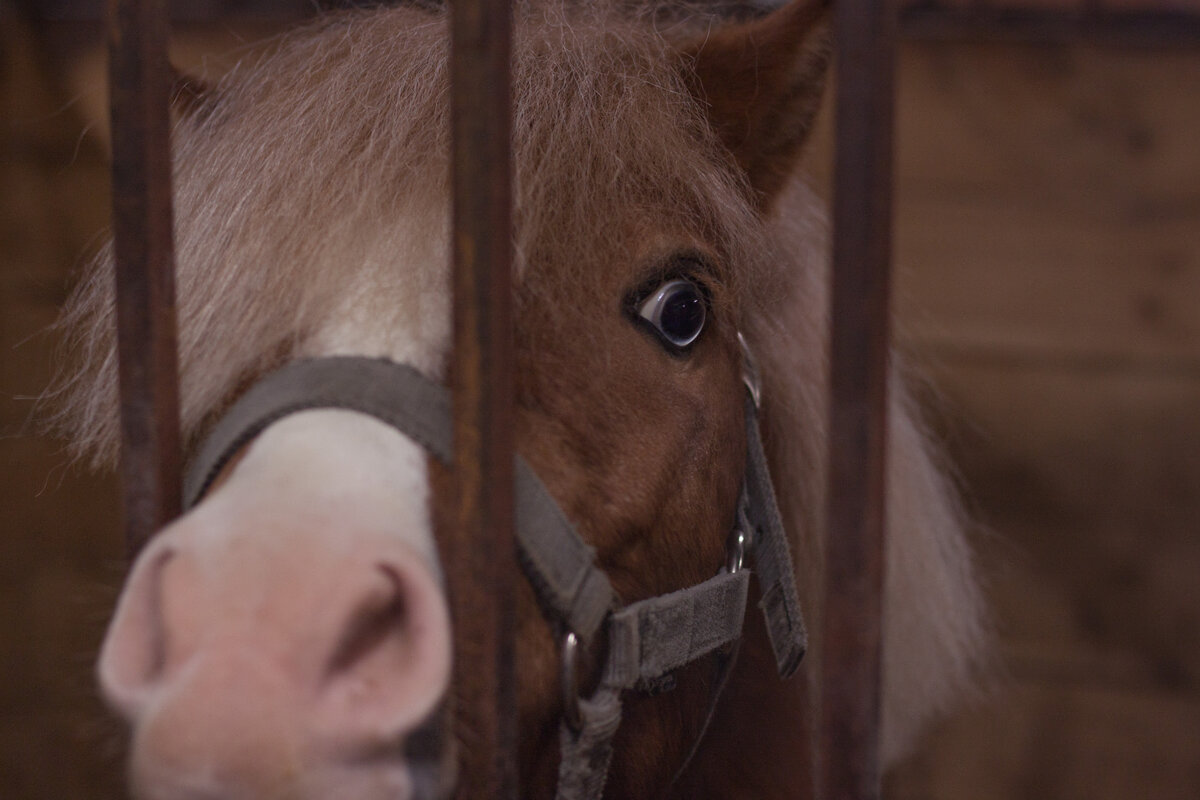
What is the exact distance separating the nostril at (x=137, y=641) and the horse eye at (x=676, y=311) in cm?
45

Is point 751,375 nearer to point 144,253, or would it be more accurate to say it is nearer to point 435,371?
point 435,371

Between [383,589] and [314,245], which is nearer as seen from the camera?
[383,589]

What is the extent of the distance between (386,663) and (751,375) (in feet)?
1.82

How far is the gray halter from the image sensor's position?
71 cm

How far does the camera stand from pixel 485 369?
64 centimetres

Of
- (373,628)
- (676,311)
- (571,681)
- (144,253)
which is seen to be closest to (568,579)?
(571,681)

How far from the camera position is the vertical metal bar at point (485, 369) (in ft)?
2.10

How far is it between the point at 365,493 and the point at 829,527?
30 cm

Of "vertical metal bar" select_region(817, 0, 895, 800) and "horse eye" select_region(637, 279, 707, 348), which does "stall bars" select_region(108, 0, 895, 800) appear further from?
"horse eye" select_region(637, 279, 707, 348)

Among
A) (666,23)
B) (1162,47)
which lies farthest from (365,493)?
(1162,47)

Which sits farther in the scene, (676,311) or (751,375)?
(751,375)

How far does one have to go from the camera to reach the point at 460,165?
0.65 metres

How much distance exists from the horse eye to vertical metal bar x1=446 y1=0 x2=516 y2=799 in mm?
262

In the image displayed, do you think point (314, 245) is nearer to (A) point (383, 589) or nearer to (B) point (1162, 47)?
(A) point (383, 589)
